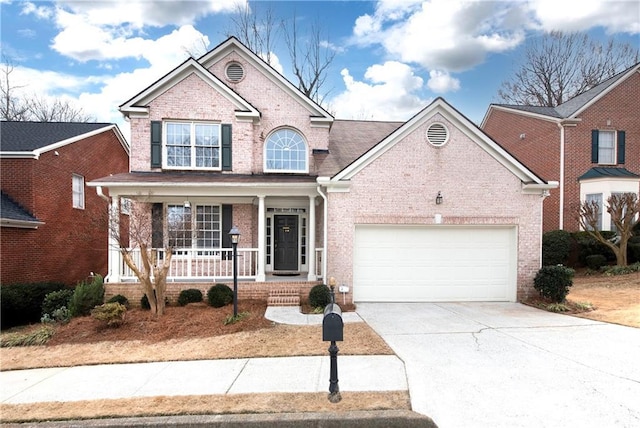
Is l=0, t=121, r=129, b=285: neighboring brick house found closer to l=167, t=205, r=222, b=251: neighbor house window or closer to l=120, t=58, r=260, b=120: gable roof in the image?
l=167, t=205, r=222, b=251: neighbor house window

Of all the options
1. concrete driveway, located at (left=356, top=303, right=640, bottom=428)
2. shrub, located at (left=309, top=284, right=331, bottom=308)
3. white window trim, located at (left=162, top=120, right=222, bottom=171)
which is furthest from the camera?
white window trim, located at (left=162, top=120, right=222, bottom=171)

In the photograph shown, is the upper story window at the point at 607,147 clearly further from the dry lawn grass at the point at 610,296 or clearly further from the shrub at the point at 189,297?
the shrub at the point at 189,297

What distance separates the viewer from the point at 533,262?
9.94 meters

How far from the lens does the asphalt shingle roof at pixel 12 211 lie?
11.1m

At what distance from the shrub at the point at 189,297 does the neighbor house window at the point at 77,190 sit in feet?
27.7

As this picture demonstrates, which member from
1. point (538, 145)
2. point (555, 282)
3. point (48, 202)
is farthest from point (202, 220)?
point (538, 145)

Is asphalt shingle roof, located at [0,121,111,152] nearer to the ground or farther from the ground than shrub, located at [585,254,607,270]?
farther from the ground

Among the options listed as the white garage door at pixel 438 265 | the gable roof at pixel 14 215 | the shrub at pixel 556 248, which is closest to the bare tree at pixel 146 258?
the gable roof at pixel 14 215

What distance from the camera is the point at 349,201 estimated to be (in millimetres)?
9578

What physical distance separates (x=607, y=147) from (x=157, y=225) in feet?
66.5

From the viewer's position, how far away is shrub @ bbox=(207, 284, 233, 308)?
929 centimetres

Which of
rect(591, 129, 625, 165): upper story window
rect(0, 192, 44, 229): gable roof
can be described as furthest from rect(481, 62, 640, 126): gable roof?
rect(0, 192, 44, 229): gable roof

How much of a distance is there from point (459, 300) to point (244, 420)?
26.4 feet

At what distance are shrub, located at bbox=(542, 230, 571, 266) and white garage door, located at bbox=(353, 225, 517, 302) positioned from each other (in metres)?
6.00
